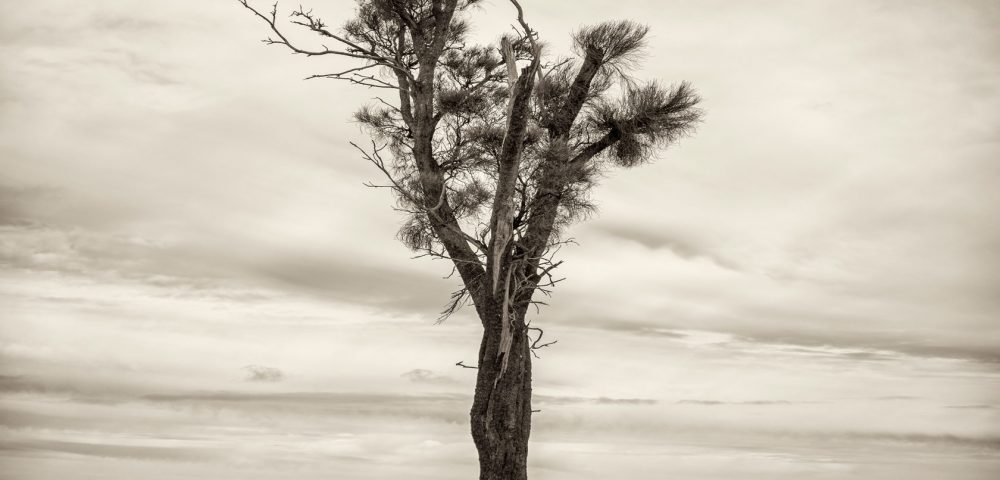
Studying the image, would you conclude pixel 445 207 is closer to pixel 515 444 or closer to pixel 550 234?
pixel 550 234

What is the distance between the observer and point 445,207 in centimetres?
919

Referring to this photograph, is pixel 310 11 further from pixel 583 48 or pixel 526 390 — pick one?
pixel 526 390

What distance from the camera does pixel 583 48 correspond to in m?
9.33

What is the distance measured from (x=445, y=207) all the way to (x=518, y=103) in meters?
1.59

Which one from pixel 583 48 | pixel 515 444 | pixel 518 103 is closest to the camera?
pixel 518 103

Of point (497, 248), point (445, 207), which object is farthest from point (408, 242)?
point (497, 248)

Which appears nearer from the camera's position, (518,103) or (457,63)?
(518,103)

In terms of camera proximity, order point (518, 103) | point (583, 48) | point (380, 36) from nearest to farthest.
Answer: point (518, 103), point (583, 48), point (380, 36)

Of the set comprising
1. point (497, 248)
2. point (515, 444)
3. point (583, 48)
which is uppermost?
point (583, 48)

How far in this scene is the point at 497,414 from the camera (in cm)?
869

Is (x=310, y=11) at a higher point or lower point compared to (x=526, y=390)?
higher

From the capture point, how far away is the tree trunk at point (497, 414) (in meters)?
8.66

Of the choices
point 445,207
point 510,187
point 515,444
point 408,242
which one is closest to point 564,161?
point 510,187

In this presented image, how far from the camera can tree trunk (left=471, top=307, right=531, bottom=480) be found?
8.66m
